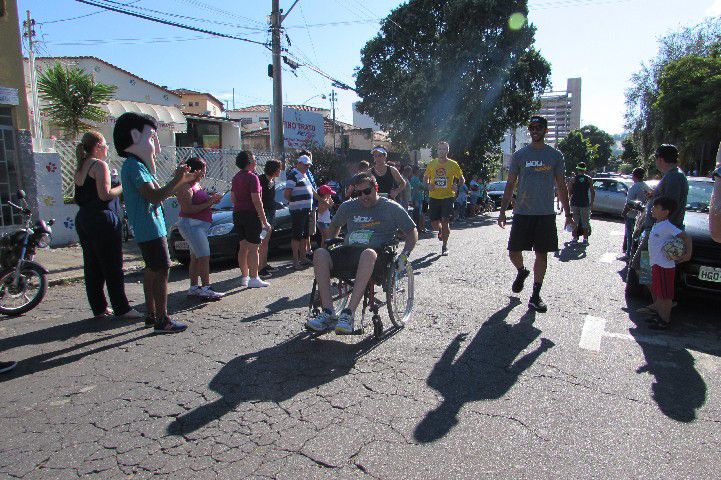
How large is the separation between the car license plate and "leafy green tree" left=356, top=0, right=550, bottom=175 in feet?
60.2

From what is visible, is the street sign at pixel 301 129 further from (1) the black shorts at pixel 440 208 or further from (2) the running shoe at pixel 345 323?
(2) the running shoe at pixel 345 323

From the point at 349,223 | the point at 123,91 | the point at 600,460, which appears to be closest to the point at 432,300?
the point at 349,223

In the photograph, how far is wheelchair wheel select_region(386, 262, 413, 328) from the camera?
4.44 meters

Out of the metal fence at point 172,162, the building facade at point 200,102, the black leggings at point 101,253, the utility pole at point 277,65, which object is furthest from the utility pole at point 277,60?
the building facade at point 200,102

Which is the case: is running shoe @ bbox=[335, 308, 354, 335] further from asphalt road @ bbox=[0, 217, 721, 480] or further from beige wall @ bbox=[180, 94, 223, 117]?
beige wall @ bbox=[180, 94, 223, 117]

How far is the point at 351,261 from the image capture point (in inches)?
173

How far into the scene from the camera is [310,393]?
11.1 ft

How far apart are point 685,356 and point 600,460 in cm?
212

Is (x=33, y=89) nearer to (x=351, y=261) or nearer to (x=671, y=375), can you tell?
(x=351, y=261)

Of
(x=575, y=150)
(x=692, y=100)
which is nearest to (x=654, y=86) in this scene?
(x=692, y=100)

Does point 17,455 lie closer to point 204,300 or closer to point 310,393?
point 310,393

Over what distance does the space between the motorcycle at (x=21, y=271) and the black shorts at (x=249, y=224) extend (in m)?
2.15

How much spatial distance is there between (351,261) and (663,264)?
2994 millimetres

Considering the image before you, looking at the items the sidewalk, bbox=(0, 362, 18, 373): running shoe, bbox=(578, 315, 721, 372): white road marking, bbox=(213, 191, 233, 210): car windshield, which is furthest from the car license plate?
the sidewalk
